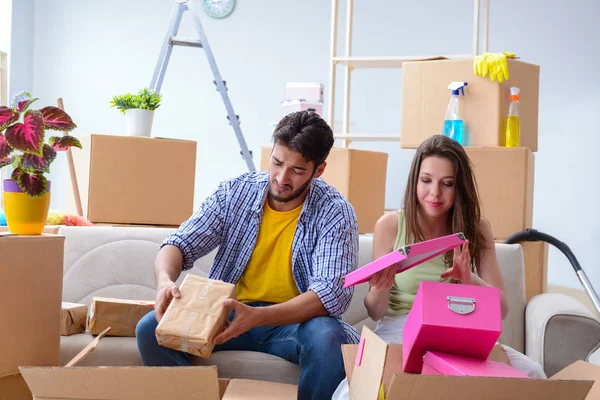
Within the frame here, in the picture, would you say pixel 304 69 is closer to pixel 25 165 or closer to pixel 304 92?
pixel 304 92

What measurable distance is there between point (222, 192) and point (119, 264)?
490 millimetres

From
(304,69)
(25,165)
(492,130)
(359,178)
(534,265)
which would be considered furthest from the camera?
(304,69)

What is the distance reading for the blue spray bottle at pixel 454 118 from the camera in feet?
9.49

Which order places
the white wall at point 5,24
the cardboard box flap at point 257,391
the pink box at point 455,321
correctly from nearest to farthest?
the pink box at point 455,321
the cardboard box flap at point 257,391
the white wall at point 5,24

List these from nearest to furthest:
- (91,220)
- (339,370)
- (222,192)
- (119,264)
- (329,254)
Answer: (339,370) → (329,254) → (222,192) → (119,264) → (91,220)

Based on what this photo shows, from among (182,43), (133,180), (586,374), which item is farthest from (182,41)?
(586,374)

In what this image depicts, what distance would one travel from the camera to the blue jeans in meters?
1.85

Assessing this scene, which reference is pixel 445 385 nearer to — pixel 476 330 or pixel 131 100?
pixel 476 330

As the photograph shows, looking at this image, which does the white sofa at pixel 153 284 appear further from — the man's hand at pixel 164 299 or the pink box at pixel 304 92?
the pink box at pixel 304 92

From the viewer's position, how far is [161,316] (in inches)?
71.7

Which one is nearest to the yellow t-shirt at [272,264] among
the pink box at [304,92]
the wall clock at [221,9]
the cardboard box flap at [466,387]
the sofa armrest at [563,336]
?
the sofa armrest at [563,336]

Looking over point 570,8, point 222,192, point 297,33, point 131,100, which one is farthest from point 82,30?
point 222,192

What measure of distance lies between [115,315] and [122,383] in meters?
0.83

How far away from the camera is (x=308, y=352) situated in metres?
1.89
